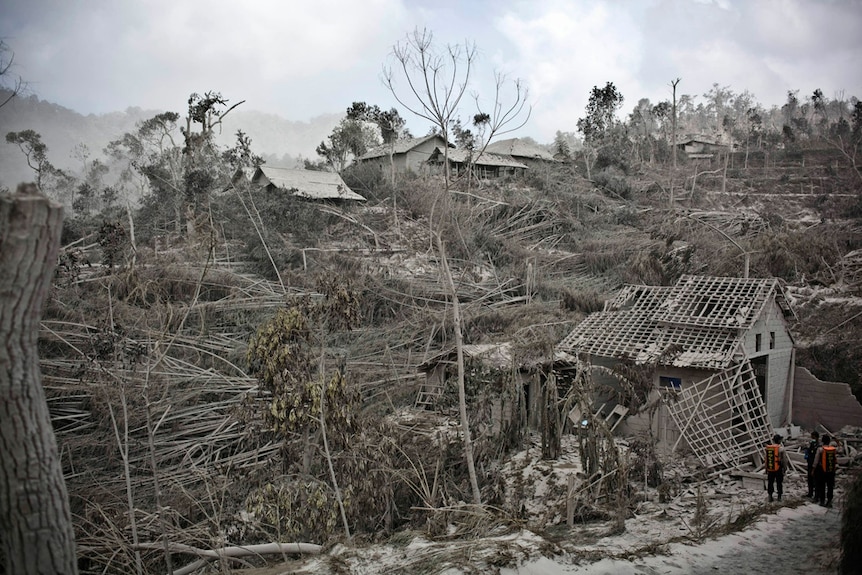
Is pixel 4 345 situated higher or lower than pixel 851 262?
lower

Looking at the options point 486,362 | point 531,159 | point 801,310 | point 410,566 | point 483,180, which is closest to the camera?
point 410,566

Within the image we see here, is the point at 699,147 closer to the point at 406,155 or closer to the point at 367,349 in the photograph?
the point at 406,155

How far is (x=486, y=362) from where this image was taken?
1125 centimetres

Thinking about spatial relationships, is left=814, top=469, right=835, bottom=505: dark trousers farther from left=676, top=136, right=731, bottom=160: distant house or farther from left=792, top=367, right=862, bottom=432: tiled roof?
left=676, top=136, right=731, bottom=160: distant house

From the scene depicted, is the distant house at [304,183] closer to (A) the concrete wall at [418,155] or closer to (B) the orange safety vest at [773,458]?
(A) the concrete wall at [418,155]

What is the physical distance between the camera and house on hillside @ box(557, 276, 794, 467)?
9133 millimetres

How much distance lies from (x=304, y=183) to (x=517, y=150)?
12.4 meters

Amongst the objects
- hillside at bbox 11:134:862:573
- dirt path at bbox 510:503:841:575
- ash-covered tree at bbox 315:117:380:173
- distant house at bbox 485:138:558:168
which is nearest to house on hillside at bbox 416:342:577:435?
hillside at bbox 11:134:862:573

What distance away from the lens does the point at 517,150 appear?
28922 mm

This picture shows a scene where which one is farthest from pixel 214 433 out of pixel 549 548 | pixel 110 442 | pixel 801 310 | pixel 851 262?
pixel 851 262

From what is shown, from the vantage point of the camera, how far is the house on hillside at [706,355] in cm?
913

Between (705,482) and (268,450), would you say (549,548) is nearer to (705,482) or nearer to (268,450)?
(705,482)

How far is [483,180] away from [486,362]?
47.7 ft

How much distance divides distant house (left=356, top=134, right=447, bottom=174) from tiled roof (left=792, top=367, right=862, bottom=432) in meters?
17.2
